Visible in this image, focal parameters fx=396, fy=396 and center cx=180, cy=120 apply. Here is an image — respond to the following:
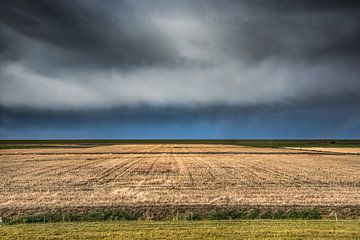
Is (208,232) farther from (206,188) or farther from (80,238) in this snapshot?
(206,188)

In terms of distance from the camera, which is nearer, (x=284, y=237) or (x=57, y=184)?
(x=284, y=237)

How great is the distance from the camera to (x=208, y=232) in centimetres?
1271

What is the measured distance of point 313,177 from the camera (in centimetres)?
3067

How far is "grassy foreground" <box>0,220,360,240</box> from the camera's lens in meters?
12.2

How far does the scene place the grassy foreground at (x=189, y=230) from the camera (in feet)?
40.0

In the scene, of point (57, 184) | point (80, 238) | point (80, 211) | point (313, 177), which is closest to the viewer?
point (80, 238)

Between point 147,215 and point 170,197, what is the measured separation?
12.4 ft

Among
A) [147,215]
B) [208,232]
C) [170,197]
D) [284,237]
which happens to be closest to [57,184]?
[170,197]

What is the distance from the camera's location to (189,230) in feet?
42.7

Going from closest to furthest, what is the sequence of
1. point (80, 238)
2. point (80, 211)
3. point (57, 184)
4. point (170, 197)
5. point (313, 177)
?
point (80, 238)
point (80, 211)
point (170, 197)
point (57, 184)
point (313, 177)

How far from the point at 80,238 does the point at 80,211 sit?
520 centimetres

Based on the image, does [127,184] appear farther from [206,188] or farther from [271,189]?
[271,189]

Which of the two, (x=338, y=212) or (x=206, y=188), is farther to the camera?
(x=206, y=188)

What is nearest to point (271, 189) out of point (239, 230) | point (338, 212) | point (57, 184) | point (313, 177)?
point (338, 212)
